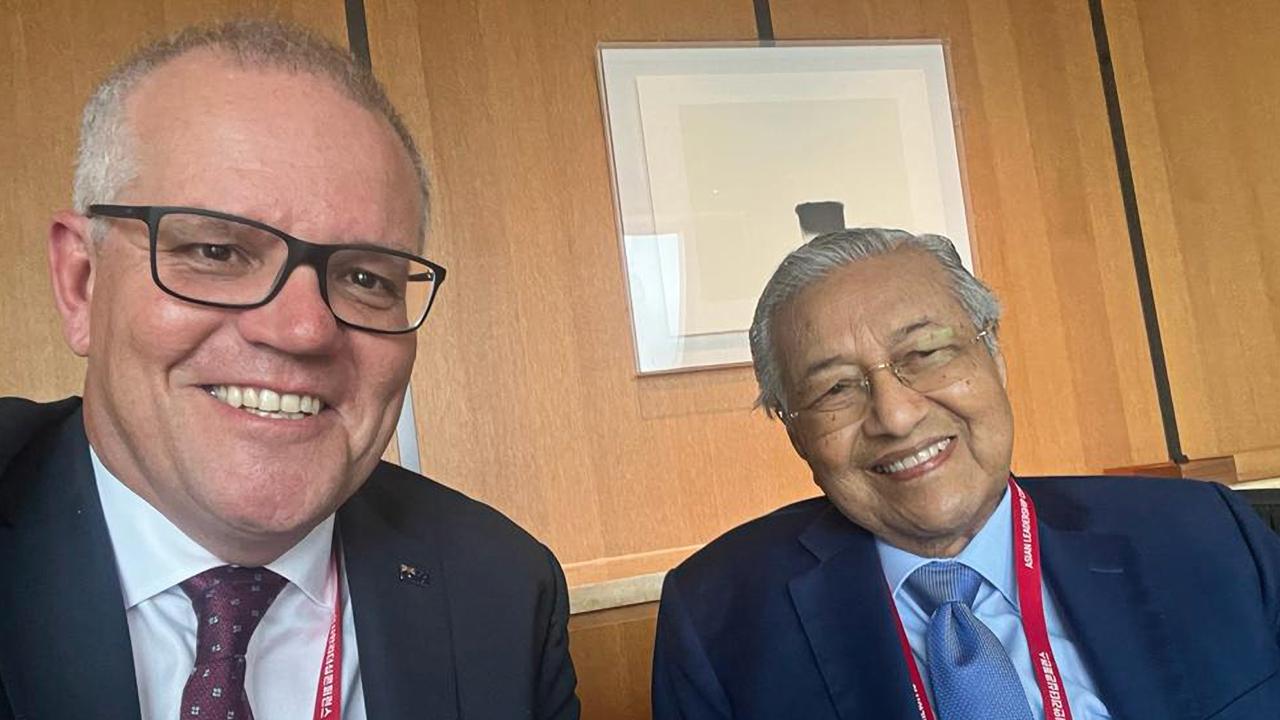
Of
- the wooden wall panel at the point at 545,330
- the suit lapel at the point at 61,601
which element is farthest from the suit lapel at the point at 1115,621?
the wooden wall panel at the point at 545,330

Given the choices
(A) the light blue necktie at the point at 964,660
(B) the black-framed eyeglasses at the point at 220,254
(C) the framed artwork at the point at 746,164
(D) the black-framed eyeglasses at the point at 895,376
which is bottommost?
(A) the light blue necktie at the point at 964,660

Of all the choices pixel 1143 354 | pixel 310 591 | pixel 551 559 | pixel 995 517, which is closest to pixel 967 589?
pixel 995 517

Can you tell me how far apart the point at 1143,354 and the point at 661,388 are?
1.86m

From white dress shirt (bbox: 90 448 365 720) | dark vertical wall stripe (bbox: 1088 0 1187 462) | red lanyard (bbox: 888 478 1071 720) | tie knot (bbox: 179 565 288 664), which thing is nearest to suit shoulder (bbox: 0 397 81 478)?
white dress shirt (bbox: 90 448 365 720)

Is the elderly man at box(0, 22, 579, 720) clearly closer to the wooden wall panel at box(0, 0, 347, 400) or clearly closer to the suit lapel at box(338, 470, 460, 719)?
the suit lapel at box(338, 470, 460, 719)

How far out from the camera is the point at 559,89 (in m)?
3.02

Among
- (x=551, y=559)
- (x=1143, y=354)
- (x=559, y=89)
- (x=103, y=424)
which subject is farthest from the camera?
(x=1143, y=354)

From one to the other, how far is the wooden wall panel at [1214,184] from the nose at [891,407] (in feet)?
8.58

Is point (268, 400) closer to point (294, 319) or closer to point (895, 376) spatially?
point (294, 319)

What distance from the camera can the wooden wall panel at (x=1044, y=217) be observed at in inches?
135

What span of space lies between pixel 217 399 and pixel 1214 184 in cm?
382

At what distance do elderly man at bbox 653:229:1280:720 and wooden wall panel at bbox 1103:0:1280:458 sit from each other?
2.42m

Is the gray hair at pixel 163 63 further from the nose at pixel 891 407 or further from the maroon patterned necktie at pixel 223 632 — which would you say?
the nose at pixel 891 407

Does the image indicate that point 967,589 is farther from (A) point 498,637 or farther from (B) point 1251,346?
(B) point 1251,346
